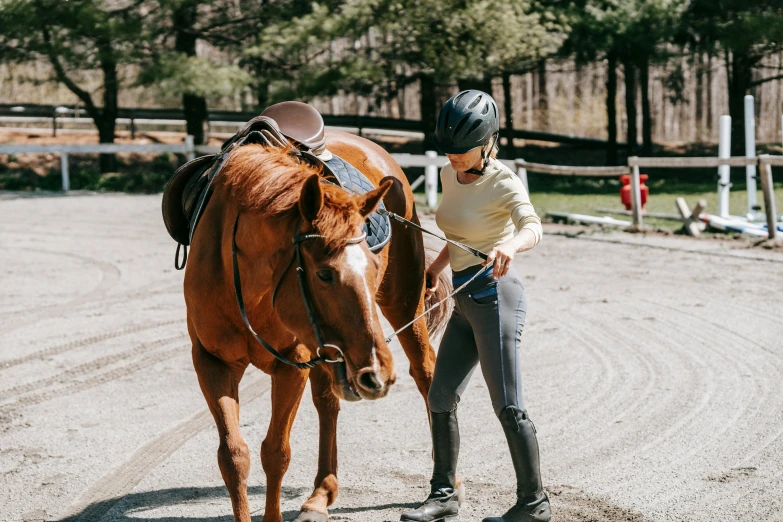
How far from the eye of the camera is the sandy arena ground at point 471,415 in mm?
4293

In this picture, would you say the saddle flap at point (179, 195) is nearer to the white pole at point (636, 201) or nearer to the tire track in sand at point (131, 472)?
the tire track in sand at point (131, 472)

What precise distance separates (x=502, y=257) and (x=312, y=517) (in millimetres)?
1498

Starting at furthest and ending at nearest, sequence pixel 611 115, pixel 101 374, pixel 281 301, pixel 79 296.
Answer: pixel 611 115 < pixel 79 296 < pixel 101 374 < pixel 281 301

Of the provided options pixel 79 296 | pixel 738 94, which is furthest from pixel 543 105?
pixel 79 296

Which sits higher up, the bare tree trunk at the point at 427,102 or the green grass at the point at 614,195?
the bare tree trunk at the point at 427,102

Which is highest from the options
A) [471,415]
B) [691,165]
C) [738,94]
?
[738,94]

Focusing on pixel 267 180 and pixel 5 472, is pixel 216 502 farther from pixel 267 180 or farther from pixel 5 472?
pixel 267 180

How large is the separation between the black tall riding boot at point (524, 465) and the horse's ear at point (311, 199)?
47.1 inches

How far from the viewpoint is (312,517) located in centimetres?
402

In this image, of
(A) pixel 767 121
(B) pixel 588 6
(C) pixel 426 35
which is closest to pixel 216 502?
(C) pixel 426 35

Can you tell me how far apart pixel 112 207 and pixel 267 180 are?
47.8ft

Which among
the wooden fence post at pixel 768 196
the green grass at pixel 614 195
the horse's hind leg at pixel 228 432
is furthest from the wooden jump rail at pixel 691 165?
the horse's hind leg at pixel 228 432

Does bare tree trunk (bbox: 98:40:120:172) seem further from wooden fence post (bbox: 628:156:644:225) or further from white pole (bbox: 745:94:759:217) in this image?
white pole (bbox: 745:94:759:217)

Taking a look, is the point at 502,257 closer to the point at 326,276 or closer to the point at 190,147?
the point at 326,276
